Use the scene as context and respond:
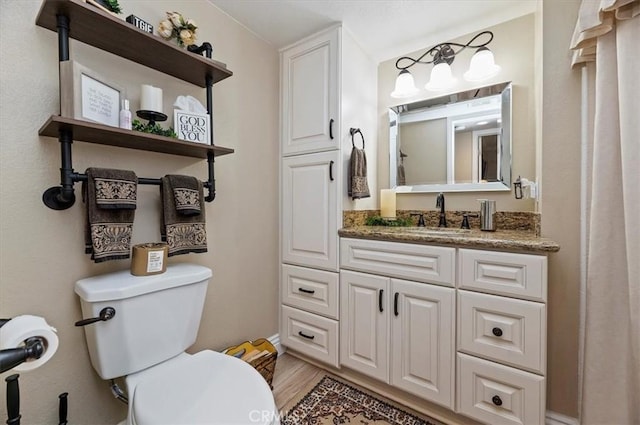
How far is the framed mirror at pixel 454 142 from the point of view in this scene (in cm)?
170

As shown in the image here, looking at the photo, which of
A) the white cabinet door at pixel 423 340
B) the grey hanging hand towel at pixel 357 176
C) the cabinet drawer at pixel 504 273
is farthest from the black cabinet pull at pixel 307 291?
the cabinet drawer at pixel 504 273

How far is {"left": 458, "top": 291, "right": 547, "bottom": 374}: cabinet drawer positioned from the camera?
1092mm

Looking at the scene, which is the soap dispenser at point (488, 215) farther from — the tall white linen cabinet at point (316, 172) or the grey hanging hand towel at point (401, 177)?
the tall white linen cabinet at point (316, 172)

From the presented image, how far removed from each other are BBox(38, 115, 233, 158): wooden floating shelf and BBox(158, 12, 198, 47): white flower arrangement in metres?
0.48

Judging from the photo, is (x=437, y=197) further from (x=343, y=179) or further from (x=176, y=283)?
(x=176, y=283)

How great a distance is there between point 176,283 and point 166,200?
0.37m

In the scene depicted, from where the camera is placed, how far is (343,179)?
5.57 ft

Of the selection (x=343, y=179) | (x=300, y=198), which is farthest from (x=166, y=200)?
(x=343, y=179)

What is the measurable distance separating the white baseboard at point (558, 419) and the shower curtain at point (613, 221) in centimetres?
17

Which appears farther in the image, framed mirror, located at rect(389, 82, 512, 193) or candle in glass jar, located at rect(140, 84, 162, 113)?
framed mirror, located at rect(389, 82, 512, 193)

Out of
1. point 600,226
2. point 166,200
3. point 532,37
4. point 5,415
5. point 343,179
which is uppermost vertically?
point 532,37

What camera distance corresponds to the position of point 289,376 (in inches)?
66.4

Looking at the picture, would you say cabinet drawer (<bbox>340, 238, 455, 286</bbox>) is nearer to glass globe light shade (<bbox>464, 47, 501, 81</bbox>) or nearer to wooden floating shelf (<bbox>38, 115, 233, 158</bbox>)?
wooden floating shelf (<bbox>38, 115, 233, 158</bbox>)

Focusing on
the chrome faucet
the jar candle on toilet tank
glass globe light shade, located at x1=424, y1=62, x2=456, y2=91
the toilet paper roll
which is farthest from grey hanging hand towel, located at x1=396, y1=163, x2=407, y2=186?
the toilet paper roll
